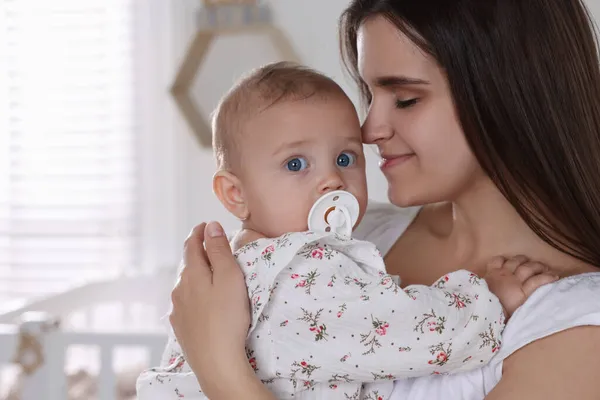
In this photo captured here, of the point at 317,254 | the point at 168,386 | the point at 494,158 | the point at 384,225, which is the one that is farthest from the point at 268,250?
the point at 384,225

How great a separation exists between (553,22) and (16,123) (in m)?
2.54

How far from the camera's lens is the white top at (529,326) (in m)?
1.20

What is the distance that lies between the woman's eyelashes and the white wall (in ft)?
5.30

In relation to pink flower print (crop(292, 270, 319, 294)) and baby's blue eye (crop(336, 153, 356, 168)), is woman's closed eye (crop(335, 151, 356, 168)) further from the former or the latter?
pink flower print (crop(292, 270, 319, 294))

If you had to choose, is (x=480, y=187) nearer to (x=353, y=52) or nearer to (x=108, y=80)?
(x=353, y=52)

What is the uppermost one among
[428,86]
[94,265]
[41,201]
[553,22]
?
[553,22]

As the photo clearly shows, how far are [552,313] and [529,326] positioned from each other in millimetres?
38

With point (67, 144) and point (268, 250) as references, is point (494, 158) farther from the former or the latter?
point (67, 144)

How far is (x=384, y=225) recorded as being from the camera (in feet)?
5.40

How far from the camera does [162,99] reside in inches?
130

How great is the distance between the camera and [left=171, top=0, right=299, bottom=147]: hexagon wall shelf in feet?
10.1

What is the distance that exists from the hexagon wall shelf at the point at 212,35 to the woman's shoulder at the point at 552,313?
1969 mm

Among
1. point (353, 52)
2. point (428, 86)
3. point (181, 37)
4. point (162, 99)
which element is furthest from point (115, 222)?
point (428, 86)

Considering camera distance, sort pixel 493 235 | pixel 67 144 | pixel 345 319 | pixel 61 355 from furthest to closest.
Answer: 1. pixel 67 144
2. pixel 61 355
3. pixel 493 235
4. pixel 345 319
